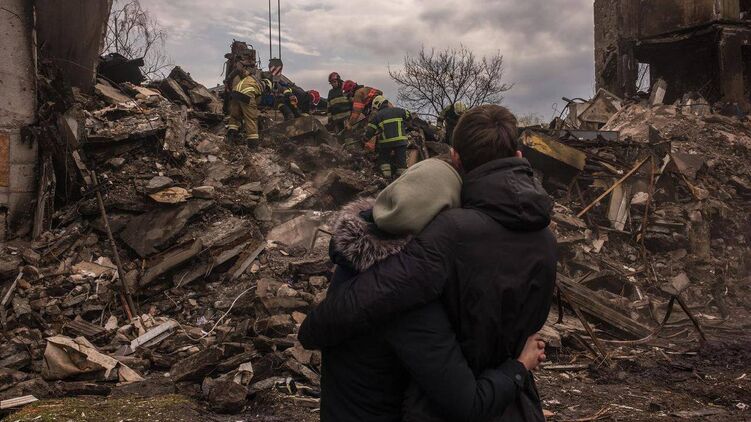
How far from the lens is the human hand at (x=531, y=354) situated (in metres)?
1.46

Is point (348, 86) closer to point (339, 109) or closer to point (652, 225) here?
point (339, 109)

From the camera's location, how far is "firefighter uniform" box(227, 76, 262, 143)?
10023 millimetres

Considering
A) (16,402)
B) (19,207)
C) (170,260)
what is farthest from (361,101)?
(16,402)

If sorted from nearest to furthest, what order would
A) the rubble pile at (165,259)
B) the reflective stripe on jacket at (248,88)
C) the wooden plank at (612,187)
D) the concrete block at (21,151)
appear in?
1. the rubble pile at (165,259)
2. the concrete block at (21,151)
3. the wooden plank at (612,187)
4. the reflective stripe on jacket at (248,88)

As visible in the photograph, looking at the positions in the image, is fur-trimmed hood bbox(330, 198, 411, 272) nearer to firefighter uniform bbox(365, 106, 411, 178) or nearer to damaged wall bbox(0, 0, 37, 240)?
damaged wall bbox(0, 0, 37, 240)

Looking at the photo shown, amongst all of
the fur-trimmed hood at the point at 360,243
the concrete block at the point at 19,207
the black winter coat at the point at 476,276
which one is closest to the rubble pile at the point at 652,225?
the black winter coat at the point at 476,276

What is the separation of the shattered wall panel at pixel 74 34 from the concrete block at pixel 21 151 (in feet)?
3.95

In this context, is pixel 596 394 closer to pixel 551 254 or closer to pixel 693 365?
pixel 693 365

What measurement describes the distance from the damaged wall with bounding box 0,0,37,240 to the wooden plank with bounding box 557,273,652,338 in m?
6.73

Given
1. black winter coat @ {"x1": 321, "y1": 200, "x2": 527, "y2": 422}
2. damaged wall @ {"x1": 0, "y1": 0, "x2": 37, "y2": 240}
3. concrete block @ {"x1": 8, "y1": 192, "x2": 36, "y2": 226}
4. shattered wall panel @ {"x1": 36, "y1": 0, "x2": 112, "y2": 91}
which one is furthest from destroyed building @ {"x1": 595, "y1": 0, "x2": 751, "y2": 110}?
black winter coat @ {"x1": 321, "y1": 200, "x2": 527, "y2": 422}

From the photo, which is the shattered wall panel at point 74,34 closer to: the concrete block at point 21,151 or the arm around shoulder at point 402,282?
the concrete block at point 21,151

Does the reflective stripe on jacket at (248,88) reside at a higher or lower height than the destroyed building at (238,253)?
higher

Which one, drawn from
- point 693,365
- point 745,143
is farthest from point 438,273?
point 745,143

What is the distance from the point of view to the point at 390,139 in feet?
33.4
